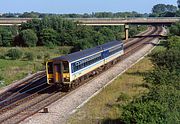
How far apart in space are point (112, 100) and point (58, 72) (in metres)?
5.32

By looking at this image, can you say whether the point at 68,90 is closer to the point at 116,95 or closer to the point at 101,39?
the point at 116,95

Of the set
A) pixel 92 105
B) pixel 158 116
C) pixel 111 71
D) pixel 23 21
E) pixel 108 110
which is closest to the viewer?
pixel 158 116

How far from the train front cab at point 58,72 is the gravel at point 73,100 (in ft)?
4.31

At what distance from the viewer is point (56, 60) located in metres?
32.0

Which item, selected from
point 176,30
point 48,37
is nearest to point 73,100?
point 176,30

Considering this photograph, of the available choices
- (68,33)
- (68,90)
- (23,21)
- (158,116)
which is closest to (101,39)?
(68,33)

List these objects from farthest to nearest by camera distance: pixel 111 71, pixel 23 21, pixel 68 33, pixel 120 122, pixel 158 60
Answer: pixel 23 21, pixel 68 33, pixel 111 71, pixel 158 60, pixel 120 122

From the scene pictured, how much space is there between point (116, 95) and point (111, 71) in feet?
43.1

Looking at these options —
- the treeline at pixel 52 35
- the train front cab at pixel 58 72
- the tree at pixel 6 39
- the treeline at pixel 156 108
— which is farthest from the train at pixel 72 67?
the tree at pixel 6 39

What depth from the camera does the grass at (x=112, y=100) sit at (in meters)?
24.5

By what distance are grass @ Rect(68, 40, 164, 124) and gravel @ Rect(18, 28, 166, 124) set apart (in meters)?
0.58

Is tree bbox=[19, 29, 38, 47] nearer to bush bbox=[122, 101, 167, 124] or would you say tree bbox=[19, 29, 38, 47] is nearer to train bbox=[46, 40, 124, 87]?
train bbox=[46, 40, 124, 87]

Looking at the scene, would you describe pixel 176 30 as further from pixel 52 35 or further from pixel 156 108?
pixel 156 108

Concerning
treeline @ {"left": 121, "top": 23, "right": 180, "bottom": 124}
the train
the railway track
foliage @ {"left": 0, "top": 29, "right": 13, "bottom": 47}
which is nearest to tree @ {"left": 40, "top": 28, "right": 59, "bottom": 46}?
foliage @ {"left": 0, "top": 29, "right": 13, "bottom": 47}
